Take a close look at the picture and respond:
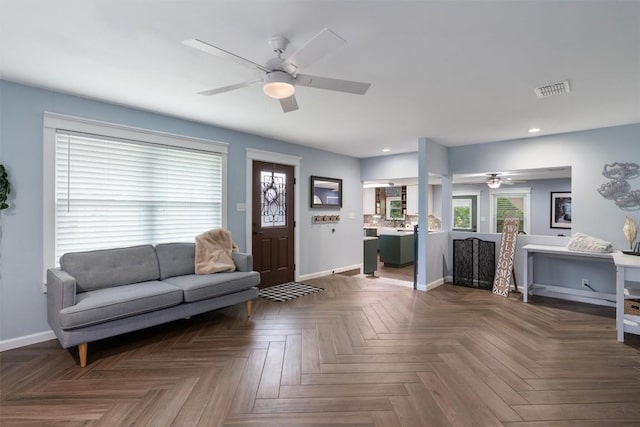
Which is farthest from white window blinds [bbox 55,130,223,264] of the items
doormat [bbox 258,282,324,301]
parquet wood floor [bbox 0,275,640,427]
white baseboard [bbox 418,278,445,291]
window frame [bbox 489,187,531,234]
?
window frame [bbox 489,187,531,234]

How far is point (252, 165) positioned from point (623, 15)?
164 inches

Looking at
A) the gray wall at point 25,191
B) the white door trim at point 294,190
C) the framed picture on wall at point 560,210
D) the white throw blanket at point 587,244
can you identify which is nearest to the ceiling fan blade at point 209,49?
the gray wall at point 25,191

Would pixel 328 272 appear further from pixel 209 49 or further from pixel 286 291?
pixel 209 49

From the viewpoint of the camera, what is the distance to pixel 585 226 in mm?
4430

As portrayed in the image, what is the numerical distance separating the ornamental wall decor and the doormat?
419 cm

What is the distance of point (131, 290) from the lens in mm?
3004

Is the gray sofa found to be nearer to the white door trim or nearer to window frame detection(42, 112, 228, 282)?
window frame detection(42, 112, 228, 282)

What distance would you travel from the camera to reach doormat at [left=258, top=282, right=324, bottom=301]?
4602 mm

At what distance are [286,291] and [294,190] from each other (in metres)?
1.73

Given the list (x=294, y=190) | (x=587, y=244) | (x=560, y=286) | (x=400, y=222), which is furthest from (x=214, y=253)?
(x=400, y=222)

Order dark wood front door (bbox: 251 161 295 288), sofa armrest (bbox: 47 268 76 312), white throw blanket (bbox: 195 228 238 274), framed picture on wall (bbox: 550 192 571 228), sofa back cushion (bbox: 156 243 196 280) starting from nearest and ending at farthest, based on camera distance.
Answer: sofa armrest (bbox: 47 268 76 312), sofa back cushion (bbox: 156 243 196 280), white throw blanket (bbox: 195 228 238 274), dark wood front door (bbox: 251 161 295 288), framed picture on wall (bbox: 550 192 571 228)

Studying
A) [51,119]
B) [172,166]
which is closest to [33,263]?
[51,119]

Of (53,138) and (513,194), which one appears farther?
(513,194)

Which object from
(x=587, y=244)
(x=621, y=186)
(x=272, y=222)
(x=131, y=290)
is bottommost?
(x=131, y=290)
